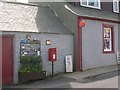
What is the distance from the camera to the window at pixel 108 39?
18391 millimetres

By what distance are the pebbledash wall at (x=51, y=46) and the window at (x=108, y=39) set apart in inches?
108

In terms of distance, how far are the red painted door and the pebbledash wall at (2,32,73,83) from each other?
0.65ft

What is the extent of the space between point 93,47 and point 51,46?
9.55ft

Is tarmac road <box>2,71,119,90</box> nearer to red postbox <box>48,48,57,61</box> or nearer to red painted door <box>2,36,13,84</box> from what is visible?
red painted door <box>2,36,13,84</box>

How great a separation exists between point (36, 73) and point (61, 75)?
158cm

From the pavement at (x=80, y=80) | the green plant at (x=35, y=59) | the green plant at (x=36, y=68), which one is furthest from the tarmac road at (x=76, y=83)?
the green plant at (x=35, y=59)

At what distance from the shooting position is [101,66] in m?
17.6

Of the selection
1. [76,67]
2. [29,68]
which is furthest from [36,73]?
[76,67]

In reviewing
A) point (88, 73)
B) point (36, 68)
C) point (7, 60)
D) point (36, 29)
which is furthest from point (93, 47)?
point (7, 60)

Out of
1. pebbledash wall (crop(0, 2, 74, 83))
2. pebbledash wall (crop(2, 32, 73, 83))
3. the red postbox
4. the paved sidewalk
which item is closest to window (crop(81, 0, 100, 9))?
pebbledash wall (crop(0, 2, 74, 83))

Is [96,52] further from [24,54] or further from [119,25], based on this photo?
[24,54]

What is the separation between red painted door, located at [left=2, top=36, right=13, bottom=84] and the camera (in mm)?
13883

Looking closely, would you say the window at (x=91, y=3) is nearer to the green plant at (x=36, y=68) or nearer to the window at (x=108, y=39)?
the window at (x=108, y=39)

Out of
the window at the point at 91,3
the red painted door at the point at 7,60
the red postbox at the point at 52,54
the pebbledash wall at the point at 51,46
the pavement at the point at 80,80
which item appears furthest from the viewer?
the window at the point at 91,3
